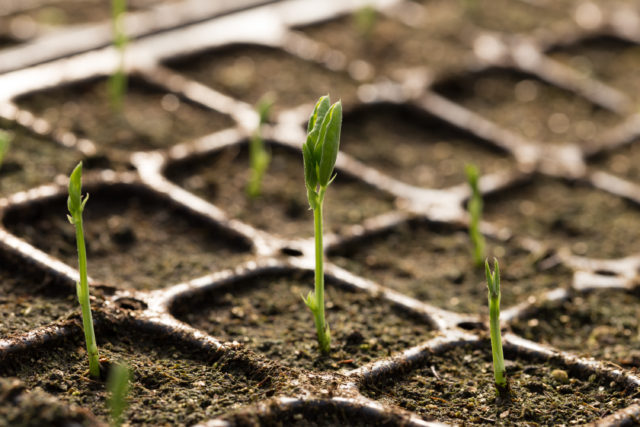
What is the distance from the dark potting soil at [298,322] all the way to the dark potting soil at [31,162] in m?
0.43

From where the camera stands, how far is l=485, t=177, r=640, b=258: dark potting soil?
171 centimetres

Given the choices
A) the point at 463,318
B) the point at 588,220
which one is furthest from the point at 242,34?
the point at 463,318

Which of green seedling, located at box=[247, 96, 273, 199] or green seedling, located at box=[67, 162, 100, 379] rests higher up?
green seedling, located at box=[247, 96, 273, 199]

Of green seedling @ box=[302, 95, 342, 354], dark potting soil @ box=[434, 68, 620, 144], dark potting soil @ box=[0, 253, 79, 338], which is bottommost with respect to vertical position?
dark potting soil @ box=[0, 253, 79, 338]

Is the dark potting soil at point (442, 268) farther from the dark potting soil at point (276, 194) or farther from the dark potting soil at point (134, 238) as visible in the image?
the dark potting soil at point (134, 238)

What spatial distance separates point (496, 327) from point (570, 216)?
74cm

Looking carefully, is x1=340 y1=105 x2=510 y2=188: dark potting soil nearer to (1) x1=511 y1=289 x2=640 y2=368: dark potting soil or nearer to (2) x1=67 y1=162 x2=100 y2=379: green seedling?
(1) x1=511 y1=289 x2=640 y2=368: dark potting soil

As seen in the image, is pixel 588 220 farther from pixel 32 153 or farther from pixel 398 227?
pixel 32 153

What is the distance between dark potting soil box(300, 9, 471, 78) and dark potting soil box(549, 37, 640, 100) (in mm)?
315

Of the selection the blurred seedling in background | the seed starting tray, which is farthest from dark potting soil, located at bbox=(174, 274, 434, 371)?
the blurred seedling in background

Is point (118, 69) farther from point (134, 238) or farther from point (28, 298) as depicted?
point (28, 298)

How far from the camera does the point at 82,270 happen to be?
106 centimetres

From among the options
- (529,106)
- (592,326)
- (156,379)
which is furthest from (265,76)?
(156,379)

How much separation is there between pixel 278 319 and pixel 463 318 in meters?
0.30
